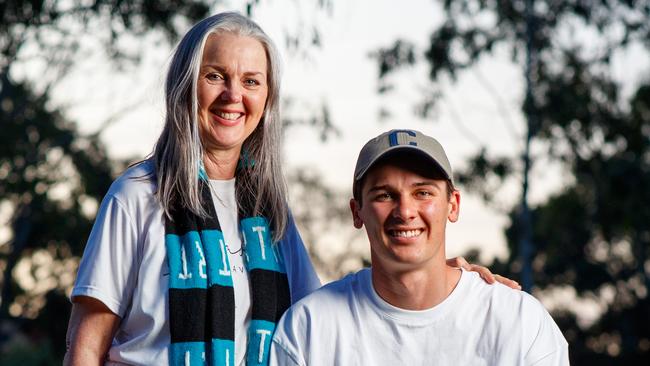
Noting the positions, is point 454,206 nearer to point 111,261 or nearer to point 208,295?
point 208,295

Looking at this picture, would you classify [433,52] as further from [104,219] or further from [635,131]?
[104,219]

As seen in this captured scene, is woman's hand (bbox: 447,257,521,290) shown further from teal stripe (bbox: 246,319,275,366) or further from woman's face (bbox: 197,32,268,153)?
woman's face (bbox: 197,32,268,153)

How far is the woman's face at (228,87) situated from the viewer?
3.56 metres

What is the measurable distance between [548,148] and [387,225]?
713 inches

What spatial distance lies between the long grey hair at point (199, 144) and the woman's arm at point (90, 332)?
1.27 feet

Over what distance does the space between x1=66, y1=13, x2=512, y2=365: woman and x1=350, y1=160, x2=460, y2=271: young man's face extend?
285 mm

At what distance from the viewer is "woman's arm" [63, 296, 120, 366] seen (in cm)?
332

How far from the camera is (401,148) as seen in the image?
134 inches

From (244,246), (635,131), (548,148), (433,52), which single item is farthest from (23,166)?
(244,246)

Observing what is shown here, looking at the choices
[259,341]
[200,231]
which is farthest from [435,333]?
[200,231]

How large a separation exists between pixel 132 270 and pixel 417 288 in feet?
3.10

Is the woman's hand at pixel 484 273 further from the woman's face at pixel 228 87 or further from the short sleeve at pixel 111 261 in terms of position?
the short sleeve at pixel 111 261

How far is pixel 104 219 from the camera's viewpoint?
3334 mm

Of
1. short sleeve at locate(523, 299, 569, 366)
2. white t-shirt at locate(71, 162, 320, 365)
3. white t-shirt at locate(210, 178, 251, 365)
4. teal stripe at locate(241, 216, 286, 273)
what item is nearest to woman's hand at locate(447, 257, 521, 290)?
short sleeve at locate(523, 299, 569, 366)
